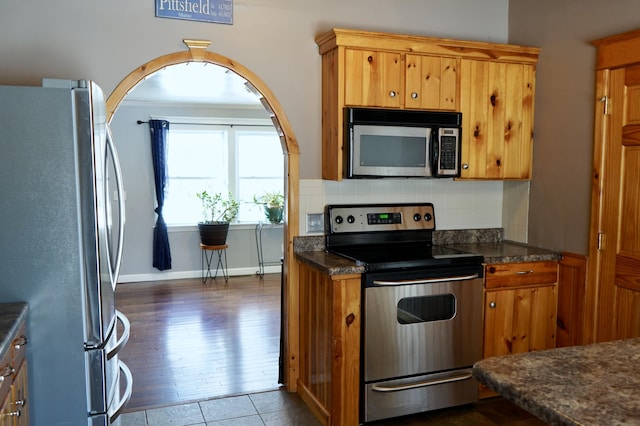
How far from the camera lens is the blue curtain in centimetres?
693

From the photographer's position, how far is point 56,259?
2127 millimetres

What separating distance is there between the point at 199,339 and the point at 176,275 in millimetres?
2701

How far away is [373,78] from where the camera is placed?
3127 mm

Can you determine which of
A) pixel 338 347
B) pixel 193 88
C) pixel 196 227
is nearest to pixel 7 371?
pixel 338 347

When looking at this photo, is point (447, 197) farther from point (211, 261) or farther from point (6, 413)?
point (211, 261)

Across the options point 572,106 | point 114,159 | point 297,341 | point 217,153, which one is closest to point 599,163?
point 572,106

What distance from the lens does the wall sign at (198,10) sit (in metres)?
3.01

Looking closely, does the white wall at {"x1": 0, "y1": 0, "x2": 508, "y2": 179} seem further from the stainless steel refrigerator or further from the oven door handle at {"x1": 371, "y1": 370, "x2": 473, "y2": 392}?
the oven door handle at {"x1": 371, "y1": 370, "x2": 473, "y2": 392}

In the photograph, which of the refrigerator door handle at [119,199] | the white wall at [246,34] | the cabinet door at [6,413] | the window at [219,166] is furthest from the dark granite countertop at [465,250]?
the window at [219,166]

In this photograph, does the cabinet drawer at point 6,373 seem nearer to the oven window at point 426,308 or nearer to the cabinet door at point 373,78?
the oven window at point 426,308

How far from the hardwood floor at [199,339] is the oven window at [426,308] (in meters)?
1.09

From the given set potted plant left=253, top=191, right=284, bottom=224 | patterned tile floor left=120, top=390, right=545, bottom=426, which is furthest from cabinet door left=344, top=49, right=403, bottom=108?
potted plant left=253, top=191, right=284, bottom=224

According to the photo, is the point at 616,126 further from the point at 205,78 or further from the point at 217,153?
the point at 217,153

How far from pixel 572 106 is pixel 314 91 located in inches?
60.4
